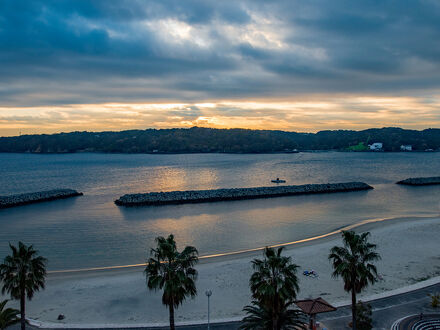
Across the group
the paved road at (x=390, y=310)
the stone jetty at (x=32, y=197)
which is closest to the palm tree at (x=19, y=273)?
the paved road at (x=390, y=310)

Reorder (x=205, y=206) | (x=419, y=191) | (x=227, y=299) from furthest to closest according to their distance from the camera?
(x=419, y=191) → (x=205, y=206) → (x=227, y=299)

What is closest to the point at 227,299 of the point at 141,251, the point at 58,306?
the point at 58,306

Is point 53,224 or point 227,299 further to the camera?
point 53,224

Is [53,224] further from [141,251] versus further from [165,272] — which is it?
[165,272]

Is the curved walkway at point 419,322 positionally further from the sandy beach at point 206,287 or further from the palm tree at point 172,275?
the palm tree at point 172,275

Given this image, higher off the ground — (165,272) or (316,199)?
(165,272)
